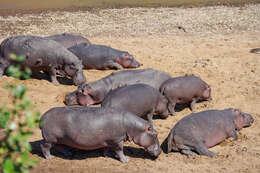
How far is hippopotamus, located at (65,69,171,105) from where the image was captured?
8867mm

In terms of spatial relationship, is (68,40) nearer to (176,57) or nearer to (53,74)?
(53,74)

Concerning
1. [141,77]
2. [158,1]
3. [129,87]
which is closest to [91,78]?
[141,77]

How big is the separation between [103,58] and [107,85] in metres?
1.97

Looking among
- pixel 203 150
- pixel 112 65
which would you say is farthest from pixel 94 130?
pixel 112 65

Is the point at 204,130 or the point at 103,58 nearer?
the point at 204,130

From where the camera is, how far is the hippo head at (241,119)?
7.80 m

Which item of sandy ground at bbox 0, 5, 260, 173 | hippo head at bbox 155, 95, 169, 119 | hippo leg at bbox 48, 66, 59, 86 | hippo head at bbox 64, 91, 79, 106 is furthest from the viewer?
hippo leg at bbox 48, 66, 59, 86

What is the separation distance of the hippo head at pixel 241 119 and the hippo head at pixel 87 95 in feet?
9.56

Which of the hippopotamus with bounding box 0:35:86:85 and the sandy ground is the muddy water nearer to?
the sandy ground

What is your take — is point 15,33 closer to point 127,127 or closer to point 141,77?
point 141,77

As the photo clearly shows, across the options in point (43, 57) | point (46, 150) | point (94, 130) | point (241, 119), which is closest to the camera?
point (94, 130)

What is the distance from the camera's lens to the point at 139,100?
26.0 feet

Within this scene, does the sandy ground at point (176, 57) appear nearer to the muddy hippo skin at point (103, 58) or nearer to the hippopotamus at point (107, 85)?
the muddy hippo skin at point (103, 58)

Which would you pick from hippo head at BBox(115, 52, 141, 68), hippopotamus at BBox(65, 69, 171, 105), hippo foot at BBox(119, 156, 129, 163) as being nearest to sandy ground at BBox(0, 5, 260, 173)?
hippo foot at BBox(119, 156, 129, 163)
